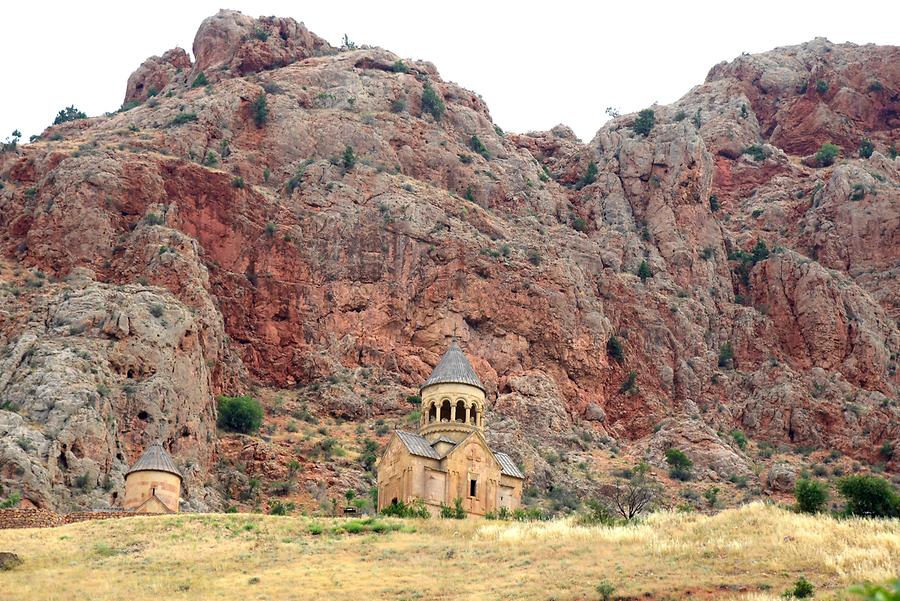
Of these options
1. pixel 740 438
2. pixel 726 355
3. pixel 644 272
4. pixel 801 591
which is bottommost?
pixel 801 591

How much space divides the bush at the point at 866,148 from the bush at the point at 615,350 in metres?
39.5

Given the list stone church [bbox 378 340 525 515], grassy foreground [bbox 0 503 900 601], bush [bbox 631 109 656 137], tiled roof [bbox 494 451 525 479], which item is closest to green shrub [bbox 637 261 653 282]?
bush [bbox 631 109 656 137]

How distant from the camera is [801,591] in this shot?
110 feet

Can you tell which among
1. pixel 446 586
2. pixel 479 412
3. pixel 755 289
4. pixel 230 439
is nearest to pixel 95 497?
pixel 230 439

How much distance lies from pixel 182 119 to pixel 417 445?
1842 inches

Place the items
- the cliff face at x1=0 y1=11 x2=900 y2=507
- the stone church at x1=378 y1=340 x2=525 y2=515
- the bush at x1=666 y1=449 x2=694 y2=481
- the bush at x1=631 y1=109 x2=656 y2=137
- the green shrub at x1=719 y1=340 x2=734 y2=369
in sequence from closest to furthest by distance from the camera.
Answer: the stone church at x1=378 y1=340 x2=525 y2=515 < the cliff face at x1=0 y1=11 x2=900 y2=507 < the bush at x1=666 y1=449 x2=694 y2=481 < the green shrub at x1=719 y1=340 x2=734 y2=369 < the bush at x1=631 y1=109 x2=656 y2=137

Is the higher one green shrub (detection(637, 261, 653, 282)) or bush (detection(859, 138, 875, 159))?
bush (detection(859, 138, 875, 159))

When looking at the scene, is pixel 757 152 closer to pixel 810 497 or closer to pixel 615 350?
pixel 615 350

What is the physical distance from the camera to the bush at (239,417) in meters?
72.9

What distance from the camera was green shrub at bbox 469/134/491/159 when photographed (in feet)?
341

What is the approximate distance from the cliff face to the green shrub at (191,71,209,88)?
69cm

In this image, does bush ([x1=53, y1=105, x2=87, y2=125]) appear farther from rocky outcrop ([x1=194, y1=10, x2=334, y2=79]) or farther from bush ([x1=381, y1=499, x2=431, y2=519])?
bush ([x1=381, y1=499, x2=431, y2=519])

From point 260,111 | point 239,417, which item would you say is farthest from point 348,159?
point 239,417

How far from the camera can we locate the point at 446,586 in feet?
123
